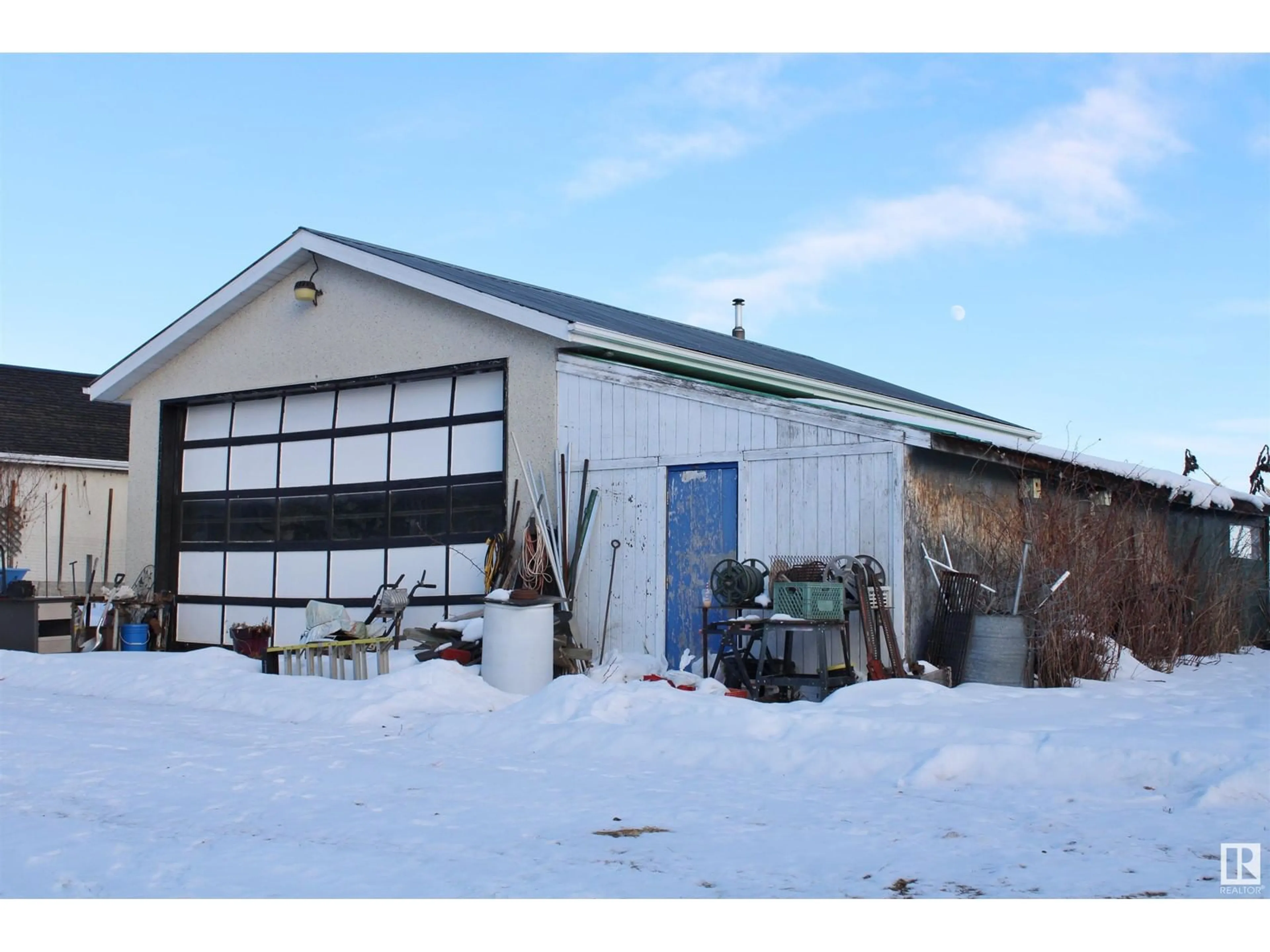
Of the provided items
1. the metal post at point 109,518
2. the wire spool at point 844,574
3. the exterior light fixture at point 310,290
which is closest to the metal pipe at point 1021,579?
the wire spool at point 844,574

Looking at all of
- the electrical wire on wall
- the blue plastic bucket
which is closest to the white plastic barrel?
the electrical wire on wall

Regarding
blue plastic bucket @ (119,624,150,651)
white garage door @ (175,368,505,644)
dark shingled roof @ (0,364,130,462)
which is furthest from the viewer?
dark shingled roof @ (0,364,130,462)

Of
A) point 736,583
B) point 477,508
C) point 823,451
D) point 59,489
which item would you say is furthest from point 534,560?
point 59,489

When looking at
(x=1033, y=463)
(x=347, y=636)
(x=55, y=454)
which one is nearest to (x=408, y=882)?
(x=347, y=636)

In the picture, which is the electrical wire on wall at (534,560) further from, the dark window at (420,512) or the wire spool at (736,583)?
the wire spool at (736,583)

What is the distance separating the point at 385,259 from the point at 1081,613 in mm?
7960

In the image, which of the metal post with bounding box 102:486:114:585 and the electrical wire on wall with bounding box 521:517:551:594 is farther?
the metal post with bounding box 102:486:114:585

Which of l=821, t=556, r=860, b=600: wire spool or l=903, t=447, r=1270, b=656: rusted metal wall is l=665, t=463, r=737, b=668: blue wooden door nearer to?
l=821, t=556, r=860, b=600: wire spool

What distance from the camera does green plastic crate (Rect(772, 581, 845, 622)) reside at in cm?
948

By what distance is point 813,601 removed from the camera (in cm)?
954

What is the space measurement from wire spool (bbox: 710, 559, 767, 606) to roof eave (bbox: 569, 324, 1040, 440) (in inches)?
112

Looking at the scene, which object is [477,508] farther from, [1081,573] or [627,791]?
[627,791]

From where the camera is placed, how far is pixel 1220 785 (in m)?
5.91

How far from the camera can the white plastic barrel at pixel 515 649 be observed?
32.5 ft
